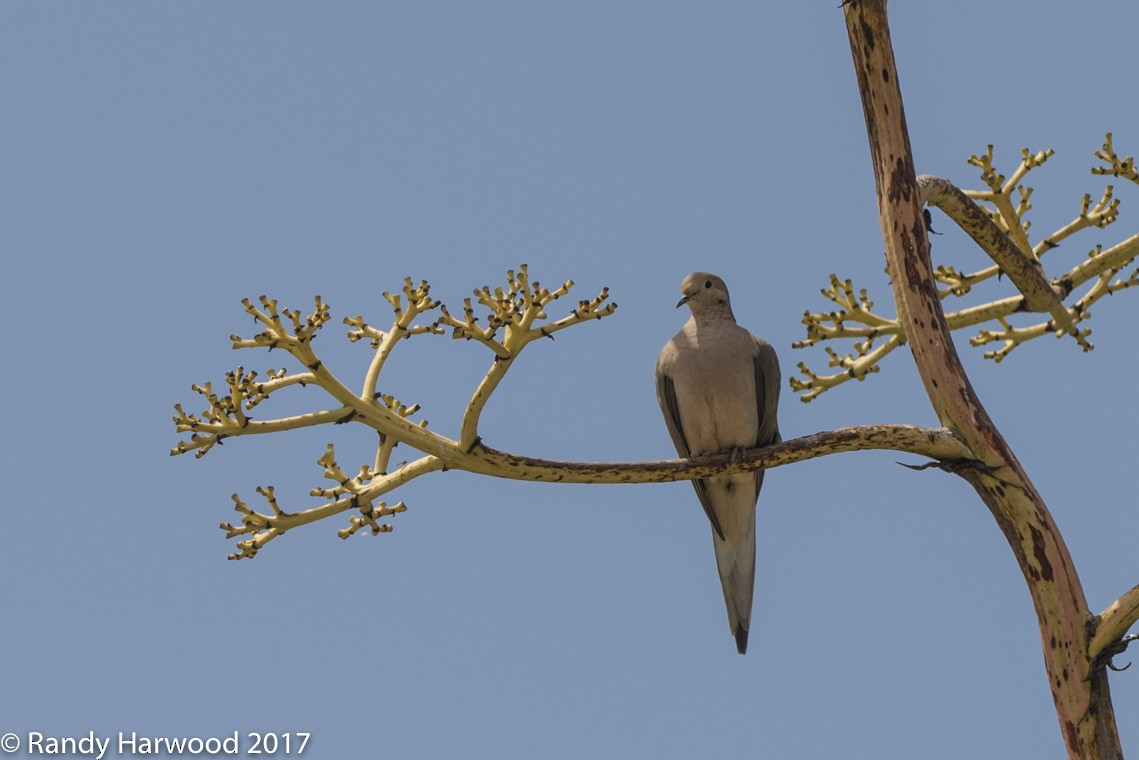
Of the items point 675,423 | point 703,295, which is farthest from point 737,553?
point 703,295

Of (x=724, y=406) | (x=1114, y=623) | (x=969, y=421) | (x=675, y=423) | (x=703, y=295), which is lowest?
(x=1114, y=623)

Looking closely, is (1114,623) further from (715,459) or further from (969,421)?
(715,459)

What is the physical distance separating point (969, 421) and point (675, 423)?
187 cm

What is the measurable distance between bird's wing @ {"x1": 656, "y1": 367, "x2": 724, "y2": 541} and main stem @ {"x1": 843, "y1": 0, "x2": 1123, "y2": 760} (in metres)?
1.53

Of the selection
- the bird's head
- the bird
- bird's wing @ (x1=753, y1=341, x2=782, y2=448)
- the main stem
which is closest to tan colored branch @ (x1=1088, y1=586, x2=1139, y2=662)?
the main stem

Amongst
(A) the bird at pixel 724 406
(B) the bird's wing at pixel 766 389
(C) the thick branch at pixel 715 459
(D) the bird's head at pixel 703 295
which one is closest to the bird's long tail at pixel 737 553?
(A) the bird at pixel 724 406

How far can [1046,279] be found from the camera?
295 inches

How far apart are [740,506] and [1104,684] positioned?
2.26 metres

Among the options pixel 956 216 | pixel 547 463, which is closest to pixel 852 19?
pixel 956 216

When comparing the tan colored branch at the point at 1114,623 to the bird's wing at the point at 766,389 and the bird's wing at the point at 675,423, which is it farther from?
the bird's wing at the point at 675,423

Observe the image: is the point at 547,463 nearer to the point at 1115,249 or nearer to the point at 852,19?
the point at 852,19

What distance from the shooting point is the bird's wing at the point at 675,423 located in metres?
7.48

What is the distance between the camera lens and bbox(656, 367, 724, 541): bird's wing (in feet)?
24.6

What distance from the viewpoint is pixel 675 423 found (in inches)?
296
